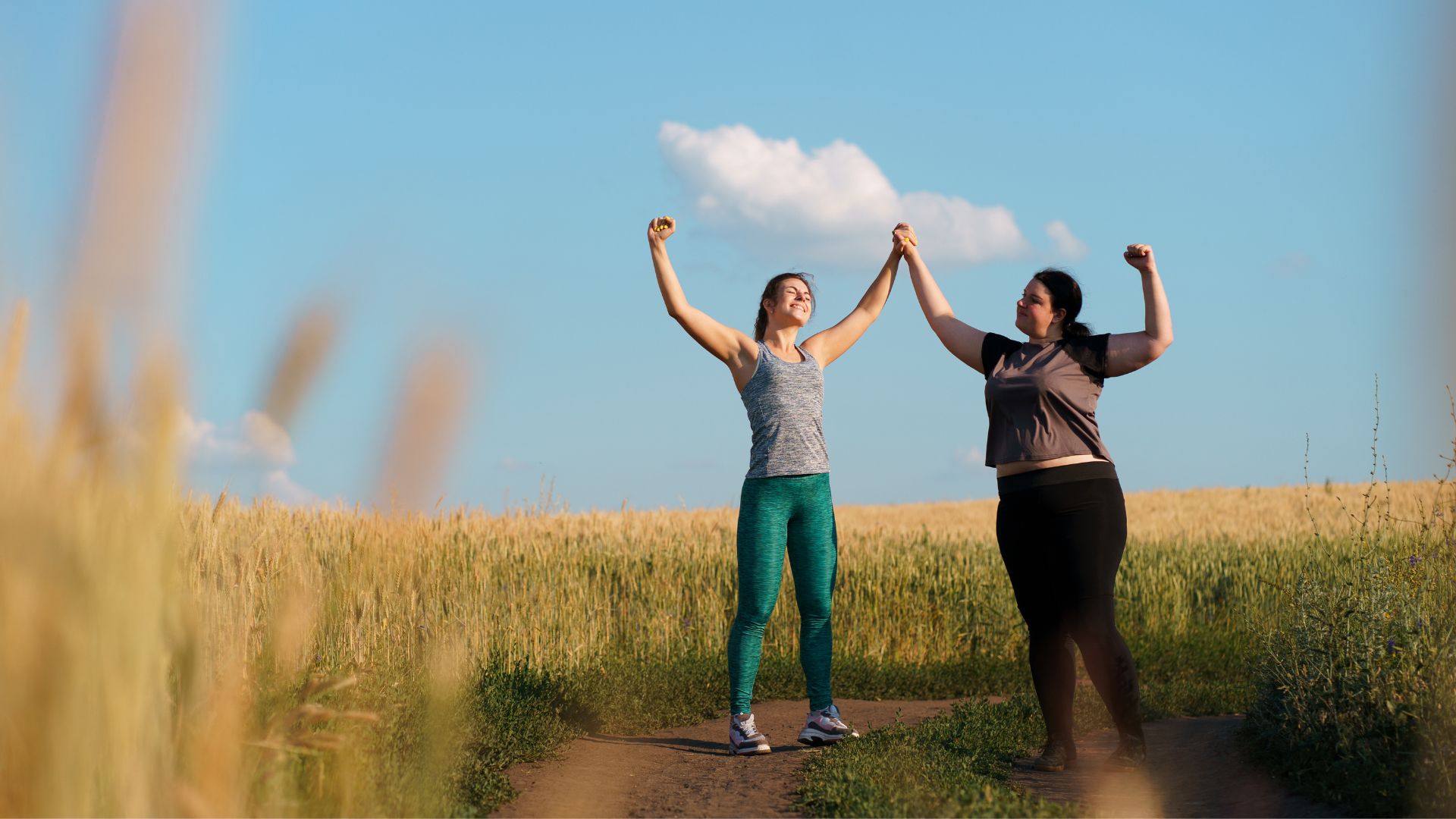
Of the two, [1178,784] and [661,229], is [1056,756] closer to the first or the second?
[1178,784]

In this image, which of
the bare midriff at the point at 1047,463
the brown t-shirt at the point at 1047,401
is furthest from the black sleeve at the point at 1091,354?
the bare midriff at the point at 1047,463

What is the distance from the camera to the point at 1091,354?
5.29 meters

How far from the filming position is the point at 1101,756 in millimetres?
6000

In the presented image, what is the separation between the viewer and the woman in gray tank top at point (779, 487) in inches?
220

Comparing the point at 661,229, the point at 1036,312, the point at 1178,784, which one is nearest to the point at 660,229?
the point at 661,229

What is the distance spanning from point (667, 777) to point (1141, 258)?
133 inches

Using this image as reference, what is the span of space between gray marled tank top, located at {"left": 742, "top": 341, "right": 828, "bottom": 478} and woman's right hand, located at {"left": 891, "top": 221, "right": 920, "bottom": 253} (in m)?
0.86

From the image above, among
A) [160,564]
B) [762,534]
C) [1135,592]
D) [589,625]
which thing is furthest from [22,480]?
[1135,592]

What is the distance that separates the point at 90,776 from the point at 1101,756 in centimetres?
513

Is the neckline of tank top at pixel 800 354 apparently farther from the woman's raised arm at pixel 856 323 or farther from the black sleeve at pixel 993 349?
the black sleeve at pixel 993 349

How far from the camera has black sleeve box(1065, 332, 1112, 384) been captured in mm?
5270

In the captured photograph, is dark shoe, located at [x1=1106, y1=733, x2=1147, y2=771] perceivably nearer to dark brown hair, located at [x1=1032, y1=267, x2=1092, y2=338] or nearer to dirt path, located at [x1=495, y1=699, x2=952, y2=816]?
dirt path, located at [x1=495, y1=699, x2=952, y2=816]

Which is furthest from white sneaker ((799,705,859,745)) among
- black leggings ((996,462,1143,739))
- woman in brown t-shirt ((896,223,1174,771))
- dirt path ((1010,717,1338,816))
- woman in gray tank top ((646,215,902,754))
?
black leggings ((996,462,1143,739))

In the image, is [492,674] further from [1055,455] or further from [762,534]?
[1055,455]
